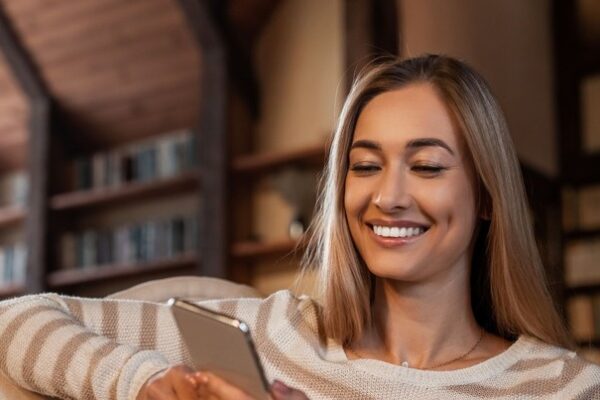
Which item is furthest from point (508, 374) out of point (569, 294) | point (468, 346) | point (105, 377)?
point (569, 294)

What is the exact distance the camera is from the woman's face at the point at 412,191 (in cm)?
147

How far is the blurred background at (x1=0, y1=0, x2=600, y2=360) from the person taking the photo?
17.0 feet

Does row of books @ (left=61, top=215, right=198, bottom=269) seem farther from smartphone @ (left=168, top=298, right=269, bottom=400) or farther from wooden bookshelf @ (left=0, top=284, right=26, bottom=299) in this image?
smartphone @ (left=168, top=298, right=269, bottom=400)

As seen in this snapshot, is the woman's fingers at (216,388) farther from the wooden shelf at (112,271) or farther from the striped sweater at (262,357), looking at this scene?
the wooden shelf at (112,271)

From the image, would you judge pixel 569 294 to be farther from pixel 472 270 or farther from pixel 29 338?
pixel 29 338

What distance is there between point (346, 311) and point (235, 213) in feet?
12.5

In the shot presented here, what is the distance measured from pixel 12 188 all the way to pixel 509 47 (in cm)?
305

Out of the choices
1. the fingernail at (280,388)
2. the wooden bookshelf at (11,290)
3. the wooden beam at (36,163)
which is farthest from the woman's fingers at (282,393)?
the wooden bookshelf at (11,290)

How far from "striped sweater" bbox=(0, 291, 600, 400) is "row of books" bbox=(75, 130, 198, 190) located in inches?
155

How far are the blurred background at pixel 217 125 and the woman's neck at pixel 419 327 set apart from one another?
3.26 meters

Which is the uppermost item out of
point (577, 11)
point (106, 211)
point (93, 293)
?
point (577, 11)

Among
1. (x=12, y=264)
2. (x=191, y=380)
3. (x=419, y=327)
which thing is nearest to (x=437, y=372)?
(x=419, y=327)

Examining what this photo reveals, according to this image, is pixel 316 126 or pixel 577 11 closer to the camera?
pixel 316 126

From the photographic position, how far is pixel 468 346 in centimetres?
158
